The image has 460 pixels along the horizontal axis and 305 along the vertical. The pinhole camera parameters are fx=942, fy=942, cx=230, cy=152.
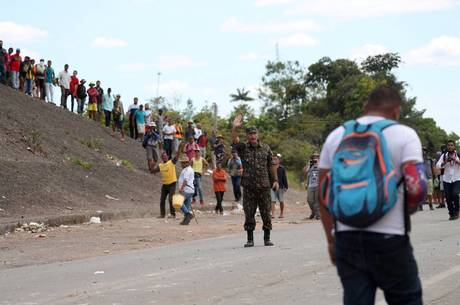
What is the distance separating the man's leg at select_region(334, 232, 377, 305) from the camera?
5.20 meters

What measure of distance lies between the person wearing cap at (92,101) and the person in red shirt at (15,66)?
10.3ft

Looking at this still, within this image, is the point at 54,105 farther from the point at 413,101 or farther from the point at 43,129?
the point at 413,101

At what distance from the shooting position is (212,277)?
11.3 m

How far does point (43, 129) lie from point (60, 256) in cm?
1680

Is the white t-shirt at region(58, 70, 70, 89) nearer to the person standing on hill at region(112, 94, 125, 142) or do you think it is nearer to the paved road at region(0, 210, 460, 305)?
the person standing on hill at region(112, 94, 125, 142)

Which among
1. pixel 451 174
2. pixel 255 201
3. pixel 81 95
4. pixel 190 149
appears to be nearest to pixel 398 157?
pixel 255 201

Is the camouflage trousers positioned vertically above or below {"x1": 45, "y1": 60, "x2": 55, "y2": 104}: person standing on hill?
below

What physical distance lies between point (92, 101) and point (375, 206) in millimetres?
32419

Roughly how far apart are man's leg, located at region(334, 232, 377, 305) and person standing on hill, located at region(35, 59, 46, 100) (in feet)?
94.7

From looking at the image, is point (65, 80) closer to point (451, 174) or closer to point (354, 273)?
point (451, 174)

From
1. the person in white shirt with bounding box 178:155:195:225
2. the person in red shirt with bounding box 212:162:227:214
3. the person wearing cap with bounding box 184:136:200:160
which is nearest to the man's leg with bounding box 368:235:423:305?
the person in white shirt with bounding box 178:155:195:225

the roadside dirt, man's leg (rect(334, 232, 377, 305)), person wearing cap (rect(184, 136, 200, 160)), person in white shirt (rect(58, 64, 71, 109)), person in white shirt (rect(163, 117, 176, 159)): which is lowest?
the roadside dirt

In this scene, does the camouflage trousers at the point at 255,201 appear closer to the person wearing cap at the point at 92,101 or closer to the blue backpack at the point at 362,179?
the blue backpack at the point at 362,179

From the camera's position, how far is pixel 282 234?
1834cm
